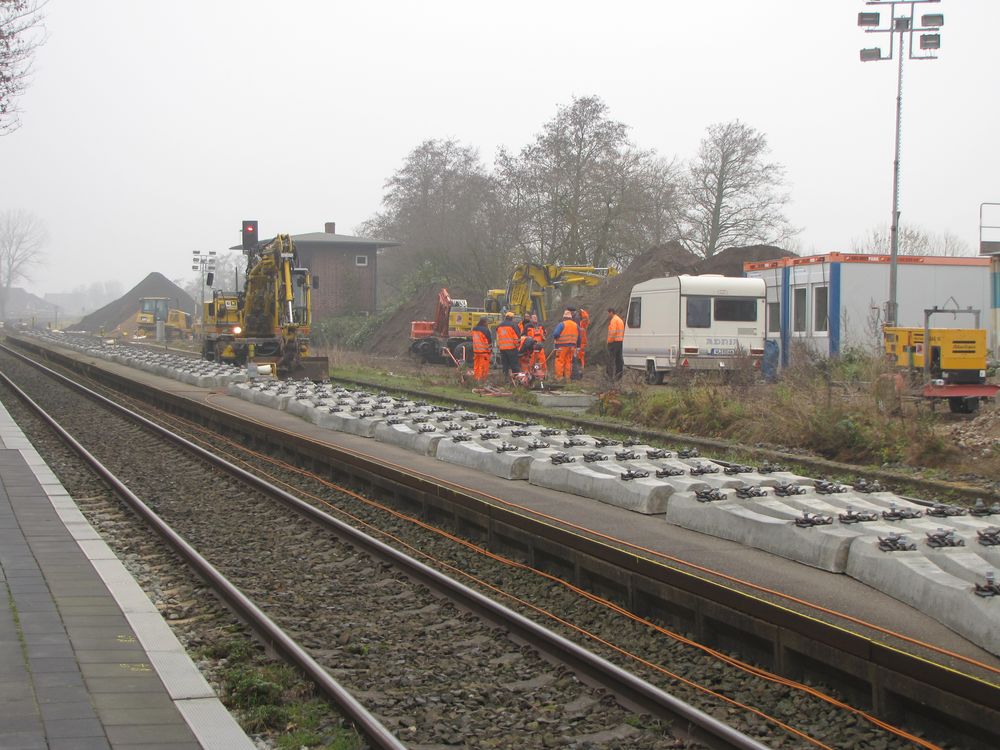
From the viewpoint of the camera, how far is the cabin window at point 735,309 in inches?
1080

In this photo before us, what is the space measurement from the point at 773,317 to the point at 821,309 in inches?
91.2

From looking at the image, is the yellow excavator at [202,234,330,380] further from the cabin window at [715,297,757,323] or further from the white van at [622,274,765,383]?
the cabin window at [715,297,757,323]

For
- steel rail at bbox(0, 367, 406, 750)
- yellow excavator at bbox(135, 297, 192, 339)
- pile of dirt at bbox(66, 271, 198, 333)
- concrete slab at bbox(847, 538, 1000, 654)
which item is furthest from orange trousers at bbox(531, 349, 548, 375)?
pile of dirt at bbox(66, 271, 198, 333)

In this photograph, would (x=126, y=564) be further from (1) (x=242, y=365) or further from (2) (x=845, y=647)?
(1) (x=242, y=365)

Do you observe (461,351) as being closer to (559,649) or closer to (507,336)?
(507,336)

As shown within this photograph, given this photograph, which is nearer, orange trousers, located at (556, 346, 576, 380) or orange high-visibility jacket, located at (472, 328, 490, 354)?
orange high-visibility jacket, located at (472, 328, 490, 354)

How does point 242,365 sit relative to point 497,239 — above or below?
below

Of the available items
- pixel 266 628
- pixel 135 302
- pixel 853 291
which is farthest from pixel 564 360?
pixel 135 302

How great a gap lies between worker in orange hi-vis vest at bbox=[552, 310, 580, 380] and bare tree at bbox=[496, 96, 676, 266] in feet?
63.7

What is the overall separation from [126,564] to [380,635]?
3238mm

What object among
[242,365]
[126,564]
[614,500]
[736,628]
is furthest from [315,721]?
[242,365]

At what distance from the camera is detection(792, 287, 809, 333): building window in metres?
27.5

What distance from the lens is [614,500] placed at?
10352mm

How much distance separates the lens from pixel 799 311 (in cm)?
2788
